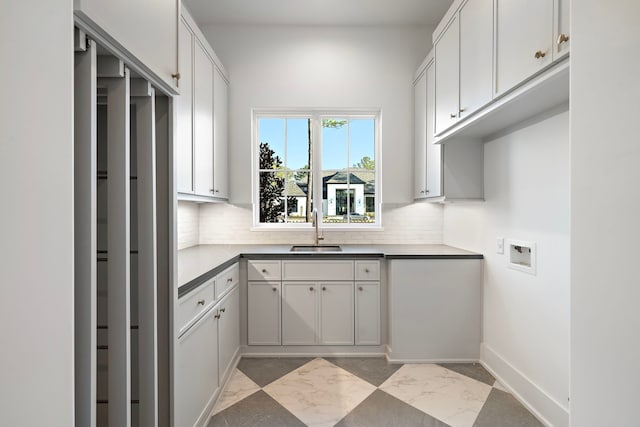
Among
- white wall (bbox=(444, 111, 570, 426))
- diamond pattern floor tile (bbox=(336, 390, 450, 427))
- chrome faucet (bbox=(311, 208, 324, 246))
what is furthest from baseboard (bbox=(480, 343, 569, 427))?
chrome faucet (bbox=(311, 208, 324, 246))

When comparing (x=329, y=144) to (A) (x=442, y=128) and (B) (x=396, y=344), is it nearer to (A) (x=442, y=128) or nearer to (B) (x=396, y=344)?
(A) (x=442, y=128)

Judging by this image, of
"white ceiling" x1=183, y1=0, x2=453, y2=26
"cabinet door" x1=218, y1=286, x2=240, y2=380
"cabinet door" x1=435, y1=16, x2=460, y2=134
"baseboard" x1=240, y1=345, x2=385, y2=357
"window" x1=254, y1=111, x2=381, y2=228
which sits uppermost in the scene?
"white ceiling" x1=183, y1=0, x2=453, y2=26

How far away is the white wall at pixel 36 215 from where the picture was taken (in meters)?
0.43

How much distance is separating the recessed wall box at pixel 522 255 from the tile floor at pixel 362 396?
895 mm

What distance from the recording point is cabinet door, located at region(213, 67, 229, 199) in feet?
9.75

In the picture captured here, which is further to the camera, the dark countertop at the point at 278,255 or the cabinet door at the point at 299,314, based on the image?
the cabinet door at the point at 299,314

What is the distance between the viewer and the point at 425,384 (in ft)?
8.04

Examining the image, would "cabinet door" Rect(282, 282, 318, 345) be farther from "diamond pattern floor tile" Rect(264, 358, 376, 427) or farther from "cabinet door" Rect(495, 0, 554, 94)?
"cabinet door" Rect(495, 0, 554, 94)

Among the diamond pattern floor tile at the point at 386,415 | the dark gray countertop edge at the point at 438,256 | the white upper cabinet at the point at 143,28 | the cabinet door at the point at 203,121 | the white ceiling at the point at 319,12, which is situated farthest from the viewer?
the white ceiling at the point at 319,12

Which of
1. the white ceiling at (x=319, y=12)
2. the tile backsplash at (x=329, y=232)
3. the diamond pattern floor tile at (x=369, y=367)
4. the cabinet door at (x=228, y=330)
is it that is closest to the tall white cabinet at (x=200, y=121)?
the tile backsplash at (x=329, y=232)

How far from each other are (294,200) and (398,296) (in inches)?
58.8

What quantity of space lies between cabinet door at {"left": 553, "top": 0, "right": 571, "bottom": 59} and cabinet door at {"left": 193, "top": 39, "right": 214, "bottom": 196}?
2.16 m

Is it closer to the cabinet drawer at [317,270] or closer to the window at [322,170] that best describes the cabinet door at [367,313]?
the cabinet drawer at [317,270]

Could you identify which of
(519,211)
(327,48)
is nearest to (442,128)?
(519,211)
